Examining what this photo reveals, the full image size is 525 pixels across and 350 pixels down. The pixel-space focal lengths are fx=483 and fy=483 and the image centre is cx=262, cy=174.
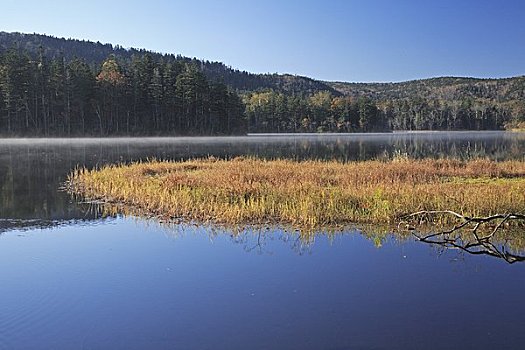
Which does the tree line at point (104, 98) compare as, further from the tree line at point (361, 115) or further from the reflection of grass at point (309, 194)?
the reflection of grass at point (309, 194)

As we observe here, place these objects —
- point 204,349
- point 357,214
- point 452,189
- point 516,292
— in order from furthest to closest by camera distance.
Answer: point 452,189
point 357,214
point 516,292
point 204,349

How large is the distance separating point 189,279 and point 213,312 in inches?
77.4

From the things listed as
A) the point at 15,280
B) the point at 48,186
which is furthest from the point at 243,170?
the point at 15,280

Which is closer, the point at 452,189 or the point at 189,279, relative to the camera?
the point at 189,279

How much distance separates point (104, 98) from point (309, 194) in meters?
76.2

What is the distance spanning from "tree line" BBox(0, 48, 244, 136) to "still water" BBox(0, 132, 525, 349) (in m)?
74.5

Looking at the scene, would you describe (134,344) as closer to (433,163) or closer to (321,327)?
(321,327)

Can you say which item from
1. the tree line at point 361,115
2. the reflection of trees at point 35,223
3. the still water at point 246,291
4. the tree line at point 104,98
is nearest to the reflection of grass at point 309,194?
the still water at point 246,291

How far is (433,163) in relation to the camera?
28391mm

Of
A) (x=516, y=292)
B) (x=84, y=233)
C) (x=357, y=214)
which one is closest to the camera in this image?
(x=516, y=292)

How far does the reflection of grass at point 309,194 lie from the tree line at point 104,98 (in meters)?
63.6

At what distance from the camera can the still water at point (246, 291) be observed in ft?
23.6

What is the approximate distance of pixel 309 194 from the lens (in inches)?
682

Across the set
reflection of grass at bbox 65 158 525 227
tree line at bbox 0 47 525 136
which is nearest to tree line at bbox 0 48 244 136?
tree line at bbox 0 47 525 136
